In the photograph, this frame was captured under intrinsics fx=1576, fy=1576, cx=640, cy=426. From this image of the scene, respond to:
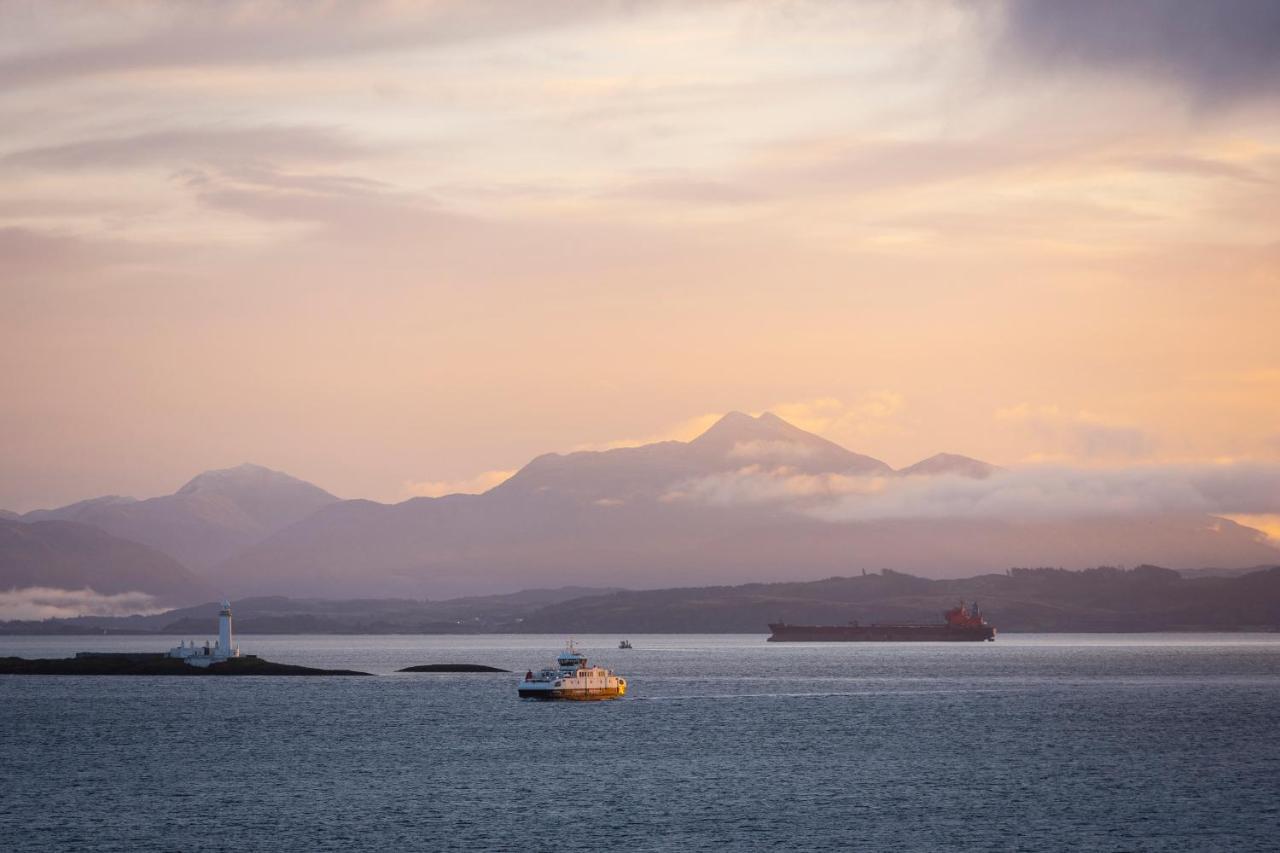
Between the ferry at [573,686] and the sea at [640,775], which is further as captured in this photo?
the ferry at [573,686]

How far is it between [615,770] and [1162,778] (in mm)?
35223

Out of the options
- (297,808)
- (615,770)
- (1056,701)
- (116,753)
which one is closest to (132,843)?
(297,808)

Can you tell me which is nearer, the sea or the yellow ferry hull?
the sea

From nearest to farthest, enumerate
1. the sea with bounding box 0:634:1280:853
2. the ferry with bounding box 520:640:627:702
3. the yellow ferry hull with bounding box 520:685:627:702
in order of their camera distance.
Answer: the sea with bounding box 0:634:1280:853
the yellow ferry hull with bounding box 520:685:627:702
the ferry with bounding box 520:640:627:702

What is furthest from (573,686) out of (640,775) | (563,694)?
(640,775)

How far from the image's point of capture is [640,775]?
103m

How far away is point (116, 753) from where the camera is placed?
117562 millimetres

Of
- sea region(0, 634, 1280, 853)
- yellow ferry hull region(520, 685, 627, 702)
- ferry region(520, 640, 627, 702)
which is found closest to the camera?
sea region(0, 634, 1280, 853)

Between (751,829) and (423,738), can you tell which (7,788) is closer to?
(423,738)

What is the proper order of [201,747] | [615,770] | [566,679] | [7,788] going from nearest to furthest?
[7,788], [615,770], [201,747], [566,679]

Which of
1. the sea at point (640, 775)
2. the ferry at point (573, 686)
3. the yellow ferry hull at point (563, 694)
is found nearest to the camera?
the sea at point (640, 775)

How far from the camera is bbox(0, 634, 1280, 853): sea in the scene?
78.2 meters

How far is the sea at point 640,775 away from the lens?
3081 inches

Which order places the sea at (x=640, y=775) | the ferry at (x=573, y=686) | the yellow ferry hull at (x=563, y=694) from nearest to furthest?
the sea at (x=640, y=775), the yellow ferry hull at (x=563, y=694), the ferry at (x=573, y=686)
